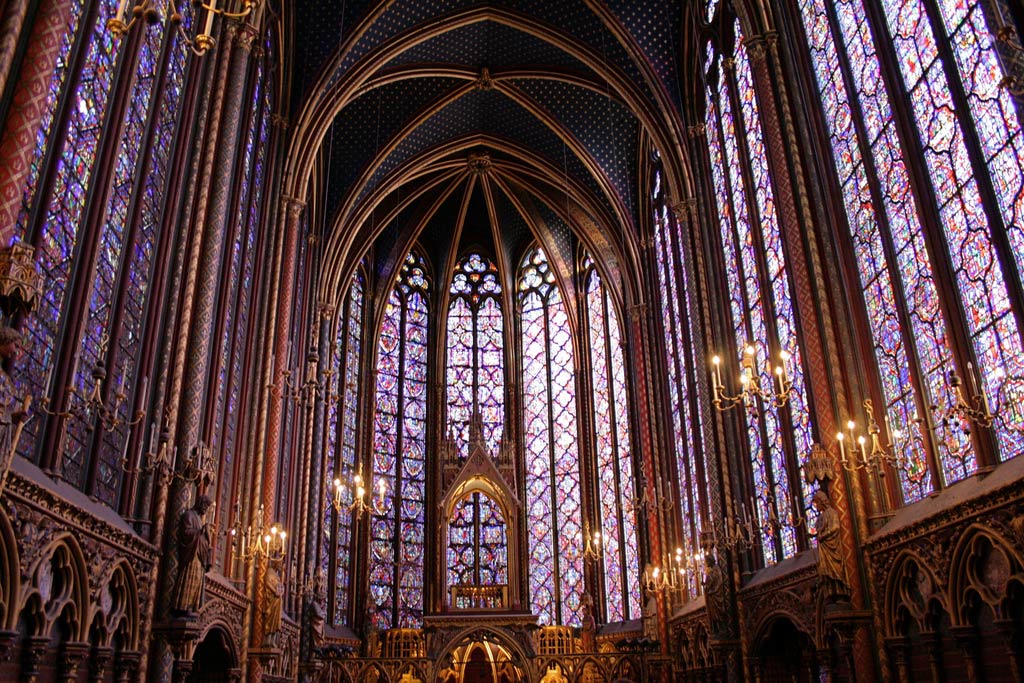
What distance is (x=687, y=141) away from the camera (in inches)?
861

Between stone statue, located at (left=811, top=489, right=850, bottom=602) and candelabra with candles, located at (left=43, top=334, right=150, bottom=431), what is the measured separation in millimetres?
9326

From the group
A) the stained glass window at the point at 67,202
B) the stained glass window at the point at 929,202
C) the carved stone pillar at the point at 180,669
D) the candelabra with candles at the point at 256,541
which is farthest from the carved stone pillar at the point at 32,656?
the stained glass window at the point at 929,202

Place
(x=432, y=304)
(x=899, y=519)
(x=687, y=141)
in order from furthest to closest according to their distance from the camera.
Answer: (x=432, y=304) → (x=687, y=141) → (x=899, y=519)

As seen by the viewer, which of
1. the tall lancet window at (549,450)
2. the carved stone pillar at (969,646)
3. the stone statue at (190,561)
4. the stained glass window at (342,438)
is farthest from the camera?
the tall lancet window at (549,450)

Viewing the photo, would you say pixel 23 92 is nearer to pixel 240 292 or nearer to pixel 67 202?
pixel 67 202

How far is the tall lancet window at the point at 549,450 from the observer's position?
28812 millimetres

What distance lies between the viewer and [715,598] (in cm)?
1820

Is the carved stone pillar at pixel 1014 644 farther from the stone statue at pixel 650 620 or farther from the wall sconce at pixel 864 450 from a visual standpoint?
the stone statue at pixel 650 620

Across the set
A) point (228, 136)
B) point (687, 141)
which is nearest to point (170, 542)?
point (228, 136)

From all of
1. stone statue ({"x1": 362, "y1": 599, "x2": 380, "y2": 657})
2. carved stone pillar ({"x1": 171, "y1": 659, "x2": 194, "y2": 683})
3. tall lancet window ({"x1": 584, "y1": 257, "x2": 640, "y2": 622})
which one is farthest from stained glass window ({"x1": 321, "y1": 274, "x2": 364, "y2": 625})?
carved stone pillar ({"x1": 171, "y1": 659, "x2": 194, "y2": 683})

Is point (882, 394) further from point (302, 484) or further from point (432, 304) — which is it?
point (432, 304)

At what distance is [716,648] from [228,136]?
42.9 ft

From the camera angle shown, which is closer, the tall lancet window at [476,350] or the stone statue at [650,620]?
the stone statue at [650,620]

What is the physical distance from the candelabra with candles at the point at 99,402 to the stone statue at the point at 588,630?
15880 mm
